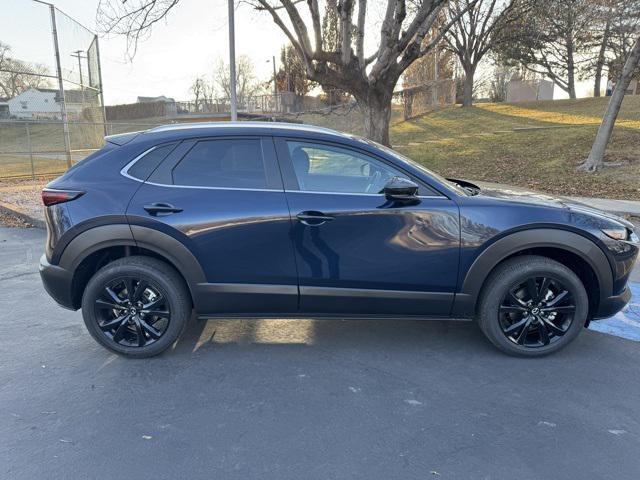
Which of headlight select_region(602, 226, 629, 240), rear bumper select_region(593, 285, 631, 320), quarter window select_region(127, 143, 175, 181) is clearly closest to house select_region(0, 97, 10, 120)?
quarter window select_region(127, 143, 175, 181)

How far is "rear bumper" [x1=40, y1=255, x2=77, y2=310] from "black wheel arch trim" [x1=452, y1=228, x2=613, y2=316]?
2977 mm

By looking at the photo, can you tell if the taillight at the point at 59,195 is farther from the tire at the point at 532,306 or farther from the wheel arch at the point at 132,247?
the tire at the point at 532,306

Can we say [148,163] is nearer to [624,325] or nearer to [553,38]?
[624,325]

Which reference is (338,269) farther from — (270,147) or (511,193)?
(511,193)

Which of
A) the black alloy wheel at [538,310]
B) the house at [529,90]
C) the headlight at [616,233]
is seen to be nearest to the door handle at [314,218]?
the black alloy wheel at [538,310]

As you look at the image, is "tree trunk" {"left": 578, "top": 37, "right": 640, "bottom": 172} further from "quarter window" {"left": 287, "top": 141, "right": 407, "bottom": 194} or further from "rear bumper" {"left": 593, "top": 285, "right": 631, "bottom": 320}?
"quarter window" {"left": 287, "top": 141, "right": 407, "bottom": 194}

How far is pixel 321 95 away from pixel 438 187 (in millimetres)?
44300

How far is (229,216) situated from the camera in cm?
347

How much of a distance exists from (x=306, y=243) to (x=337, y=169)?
0.63 metres

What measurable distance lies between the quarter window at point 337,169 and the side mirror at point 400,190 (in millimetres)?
124

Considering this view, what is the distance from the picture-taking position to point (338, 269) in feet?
11.6

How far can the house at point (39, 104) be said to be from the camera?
1370 centimetres

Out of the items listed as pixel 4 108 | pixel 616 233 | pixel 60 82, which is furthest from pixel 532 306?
pixel 4 108

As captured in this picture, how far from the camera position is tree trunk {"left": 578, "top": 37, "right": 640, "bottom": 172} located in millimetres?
12023
